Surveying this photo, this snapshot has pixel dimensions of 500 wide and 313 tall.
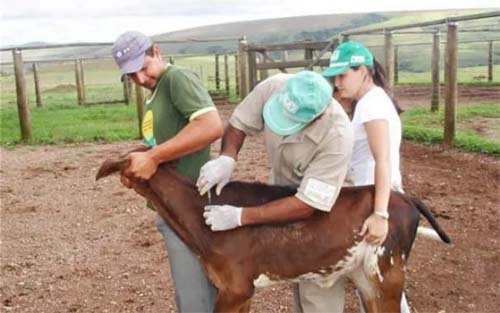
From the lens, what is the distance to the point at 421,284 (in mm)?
4363

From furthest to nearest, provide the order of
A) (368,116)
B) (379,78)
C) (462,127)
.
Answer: (462,127)
(379,78)
(368,116)

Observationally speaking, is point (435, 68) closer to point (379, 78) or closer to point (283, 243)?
point (379, 78)

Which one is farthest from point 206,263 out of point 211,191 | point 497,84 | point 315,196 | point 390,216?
point 497,84

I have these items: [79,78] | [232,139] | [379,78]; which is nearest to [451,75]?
[379,78]

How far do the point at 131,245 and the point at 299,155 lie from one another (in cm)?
311

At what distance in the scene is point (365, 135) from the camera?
2900mm

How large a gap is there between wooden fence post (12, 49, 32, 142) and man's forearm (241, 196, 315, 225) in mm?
8682

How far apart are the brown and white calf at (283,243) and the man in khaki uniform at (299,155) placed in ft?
0.22

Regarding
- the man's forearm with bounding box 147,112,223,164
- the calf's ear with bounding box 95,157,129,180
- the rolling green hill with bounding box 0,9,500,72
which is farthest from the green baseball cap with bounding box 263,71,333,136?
the rolling green hill with bounding box 0,9,500,72

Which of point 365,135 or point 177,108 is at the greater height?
point 177,108

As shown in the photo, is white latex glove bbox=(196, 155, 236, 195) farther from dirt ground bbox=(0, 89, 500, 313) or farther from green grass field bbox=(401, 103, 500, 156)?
green grass field bbox=(401, 103, 500, 156)

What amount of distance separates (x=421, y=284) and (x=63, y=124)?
33.3 feet

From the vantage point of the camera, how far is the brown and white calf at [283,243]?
244 cm

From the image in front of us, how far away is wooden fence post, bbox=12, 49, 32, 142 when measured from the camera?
1041 centimetres
